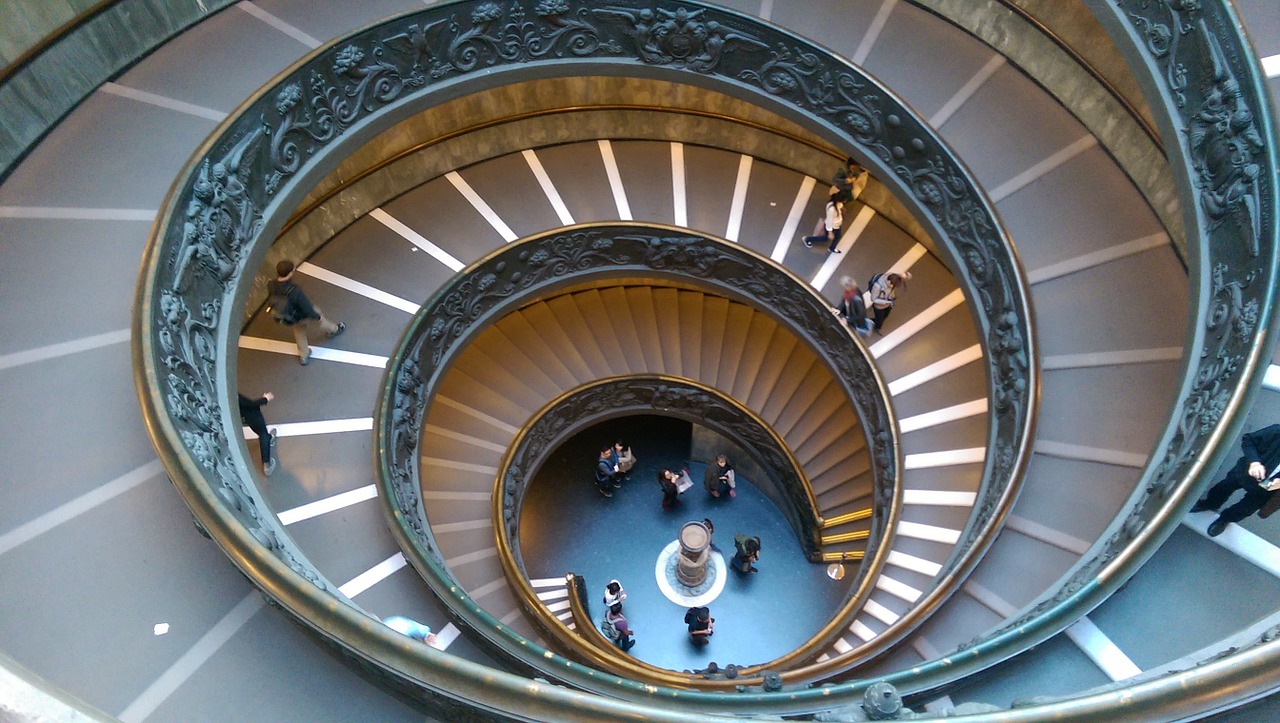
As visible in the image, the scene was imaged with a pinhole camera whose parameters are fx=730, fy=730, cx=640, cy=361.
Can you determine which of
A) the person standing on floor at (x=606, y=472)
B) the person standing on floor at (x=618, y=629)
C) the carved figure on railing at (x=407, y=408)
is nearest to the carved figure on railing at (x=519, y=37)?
the carved figure on railing at (x=407, y=408)

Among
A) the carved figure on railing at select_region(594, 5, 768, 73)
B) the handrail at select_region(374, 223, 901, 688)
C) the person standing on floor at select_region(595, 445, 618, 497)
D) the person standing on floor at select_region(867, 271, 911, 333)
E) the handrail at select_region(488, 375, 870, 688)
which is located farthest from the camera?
the person standing on floor at select_region(595, 445, 618, 497)

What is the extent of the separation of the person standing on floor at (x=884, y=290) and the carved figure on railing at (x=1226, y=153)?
4.61m

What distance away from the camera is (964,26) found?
32.9ft

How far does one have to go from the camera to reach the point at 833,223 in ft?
38.2

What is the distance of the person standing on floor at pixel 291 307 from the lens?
8.39 metres

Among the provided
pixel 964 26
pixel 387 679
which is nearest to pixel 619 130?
pixel 964 26

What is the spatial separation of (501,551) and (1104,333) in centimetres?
793

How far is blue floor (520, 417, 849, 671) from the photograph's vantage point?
42.2 ft

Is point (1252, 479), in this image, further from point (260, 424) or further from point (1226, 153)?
point (260, 424)

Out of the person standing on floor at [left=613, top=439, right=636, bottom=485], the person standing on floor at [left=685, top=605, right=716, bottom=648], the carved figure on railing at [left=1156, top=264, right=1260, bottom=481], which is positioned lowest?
the person standing on floor at [left=685, top=605, right=716, bottom=648]

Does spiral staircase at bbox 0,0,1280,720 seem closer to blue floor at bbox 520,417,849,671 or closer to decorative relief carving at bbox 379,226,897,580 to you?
decorative relief carving at bbox 379,226,897,580

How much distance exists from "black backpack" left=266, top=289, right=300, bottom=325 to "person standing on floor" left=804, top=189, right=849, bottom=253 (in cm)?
786

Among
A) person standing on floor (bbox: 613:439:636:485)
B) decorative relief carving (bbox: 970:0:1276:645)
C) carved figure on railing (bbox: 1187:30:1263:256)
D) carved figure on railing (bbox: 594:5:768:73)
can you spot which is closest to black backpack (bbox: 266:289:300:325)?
carved figure on railing (bbox: 594:5:768:73)

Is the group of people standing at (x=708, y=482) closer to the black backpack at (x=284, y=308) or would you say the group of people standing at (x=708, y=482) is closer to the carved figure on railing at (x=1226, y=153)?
the black backpack at (x=284, y=308)
